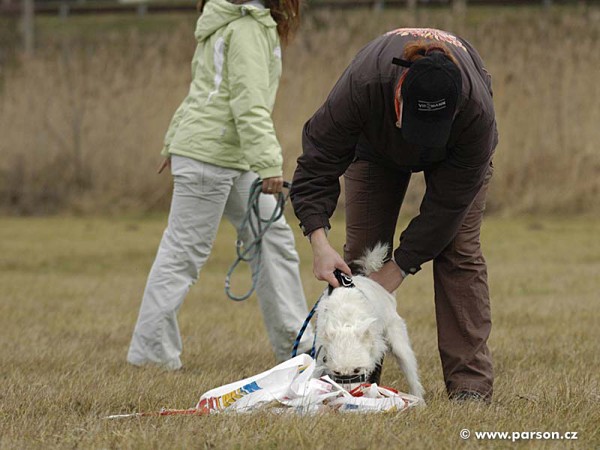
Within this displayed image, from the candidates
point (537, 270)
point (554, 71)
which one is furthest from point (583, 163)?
point (537, 270)

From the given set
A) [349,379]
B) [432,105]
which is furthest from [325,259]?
[432,105]

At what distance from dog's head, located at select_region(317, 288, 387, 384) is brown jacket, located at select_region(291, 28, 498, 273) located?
1.06 feet

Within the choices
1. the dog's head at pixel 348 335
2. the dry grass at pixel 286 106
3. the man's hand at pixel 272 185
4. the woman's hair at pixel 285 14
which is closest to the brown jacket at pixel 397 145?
the dog's head at pixel 348 335

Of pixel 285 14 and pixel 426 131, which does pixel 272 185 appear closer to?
pixel 285 14

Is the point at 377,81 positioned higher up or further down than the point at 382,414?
higher up

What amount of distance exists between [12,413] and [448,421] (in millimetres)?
1792

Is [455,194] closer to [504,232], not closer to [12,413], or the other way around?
[12,413]

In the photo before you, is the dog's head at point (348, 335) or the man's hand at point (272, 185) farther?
the man's hand at point (272, 185)

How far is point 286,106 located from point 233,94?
29.3ft

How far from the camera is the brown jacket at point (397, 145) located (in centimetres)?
397

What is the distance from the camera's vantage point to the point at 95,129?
15.5 metres

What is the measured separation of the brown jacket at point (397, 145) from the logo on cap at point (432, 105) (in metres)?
0.21

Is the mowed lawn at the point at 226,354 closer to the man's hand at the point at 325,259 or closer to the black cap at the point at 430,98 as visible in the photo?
the man's hand at the point at 325,259

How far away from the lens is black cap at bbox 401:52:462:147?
11.9 feet
